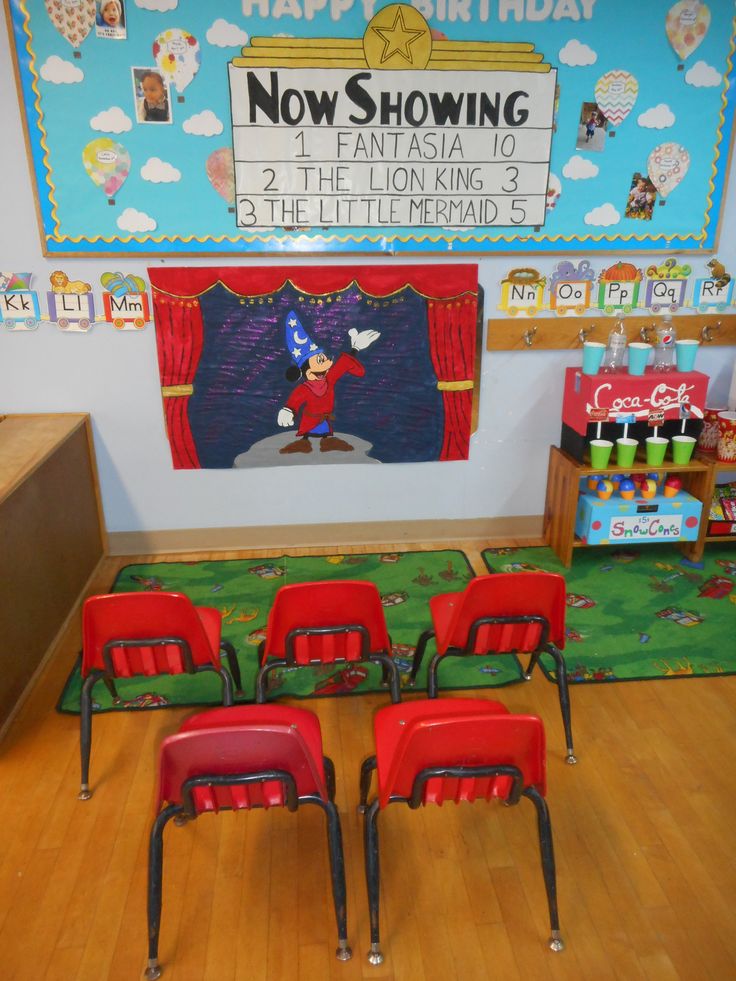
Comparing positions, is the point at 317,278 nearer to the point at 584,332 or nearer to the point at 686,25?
the point at 584,332

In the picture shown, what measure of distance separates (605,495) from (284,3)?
2865 mm

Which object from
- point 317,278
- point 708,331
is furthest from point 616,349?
point 317,278

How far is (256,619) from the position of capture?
143 inches

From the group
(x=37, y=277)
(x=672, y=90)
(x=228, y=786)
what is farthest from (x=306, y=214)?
(x=228, y=786)

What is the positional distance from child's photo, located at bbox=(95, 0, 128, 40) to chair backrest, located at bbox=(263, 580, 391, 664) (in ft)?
8.74

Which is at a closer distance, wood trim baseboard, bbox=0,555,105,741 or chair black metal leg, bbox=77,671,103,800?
chair black metal leg, bbox=77,671,103,800

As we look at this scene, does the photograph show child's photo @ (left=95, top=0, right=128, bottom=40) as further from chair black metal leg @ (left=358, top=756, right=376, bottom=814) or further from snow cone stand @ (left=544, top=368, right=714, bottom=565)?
chair black metal leg @ (left=358, top=756, right=376, bottom=814)

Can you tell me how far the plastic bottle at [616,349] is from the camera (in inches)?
160

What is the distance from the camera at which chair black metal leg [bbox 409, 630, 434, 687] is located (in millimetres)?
2931

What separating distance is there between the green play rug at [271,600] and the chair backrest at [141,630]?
0.60m

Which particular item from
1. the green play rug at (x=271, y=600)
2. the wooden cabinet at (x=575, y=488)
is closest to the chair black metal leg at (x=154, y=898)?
the green play rug at (x=271, y=600)

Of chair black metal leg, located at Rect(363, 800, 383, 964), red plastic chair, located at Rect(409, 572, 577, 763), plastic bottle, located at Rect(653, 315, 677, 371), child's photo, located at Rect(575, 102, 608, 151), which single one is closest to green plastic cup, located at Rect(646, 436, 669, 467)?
plastic bottle, located at Rect(653, 315, 677, 371)

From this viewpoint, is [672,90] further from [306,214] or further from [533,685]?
[533,685]

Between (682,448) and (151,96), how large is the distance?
3.16 meters
